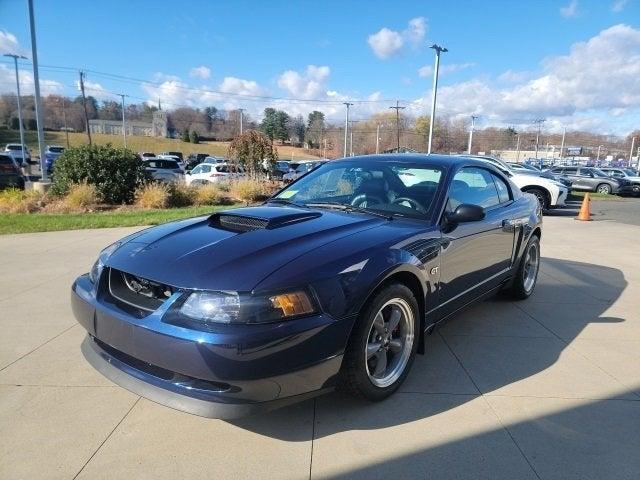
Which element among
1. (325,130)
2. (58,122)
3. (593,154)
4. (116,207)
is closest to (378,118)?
(325,130)

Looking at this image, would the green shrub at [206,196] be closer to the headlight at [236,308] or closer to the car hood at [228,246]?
the car hood at [228,246]

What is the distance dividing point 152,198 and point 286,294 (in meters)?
11.7

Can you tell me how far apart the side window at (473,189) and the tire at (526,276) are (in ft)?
3.02

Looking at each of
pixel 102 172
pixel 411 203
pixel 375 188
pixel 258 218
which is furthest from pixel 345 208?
pixel 102 172

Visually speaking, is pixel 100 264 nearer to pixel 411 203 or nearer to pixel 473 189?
pixel 411 203

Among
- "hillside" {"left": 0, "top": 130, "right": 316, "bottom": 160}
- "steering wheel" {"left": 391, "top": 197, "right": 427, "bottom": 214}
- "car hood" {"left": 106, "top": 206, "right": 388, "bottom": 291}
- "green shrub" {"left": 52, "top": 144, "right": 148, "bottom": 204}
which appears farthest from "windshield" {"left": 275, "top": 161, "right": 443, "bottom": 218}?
"hillside" {"left": 0, "top": 130, "right": 316, "bottom": 160}

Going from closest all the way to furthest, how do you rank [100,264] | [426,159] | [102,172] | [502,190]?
[100,264] < [426,159] < [502,190] < [102,172]

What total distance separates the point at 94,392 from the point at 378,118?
103m

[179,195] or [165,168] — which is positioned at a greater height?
[165,168]

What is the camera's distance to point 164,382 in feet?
7.52

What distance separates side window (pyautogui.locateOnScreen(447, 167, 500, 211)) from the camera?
3.68 m

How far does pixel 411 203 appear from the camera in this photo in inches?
138

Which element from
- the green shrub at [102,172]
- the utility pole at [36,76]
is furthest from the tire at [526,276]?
the utility pole at [36,76]

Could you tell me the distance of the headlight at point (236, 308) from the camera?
219 cm
